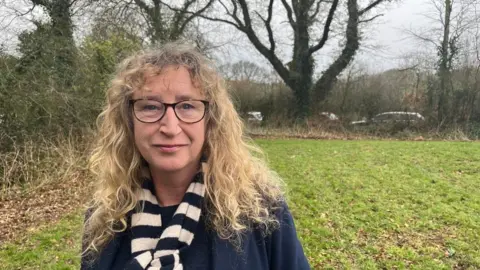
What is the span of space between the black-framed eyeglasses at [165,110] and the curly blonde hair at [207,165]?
0.18 ft

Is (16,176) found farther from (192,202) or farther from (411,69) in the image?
(411,69)

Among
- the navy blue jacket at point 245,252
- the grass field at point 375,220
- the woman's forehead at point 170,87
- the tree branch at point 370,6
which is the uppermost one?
the tree branch at point 370,6

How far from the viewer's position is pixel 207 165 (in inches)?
59.8

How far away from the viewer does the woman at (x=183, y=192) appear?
1395 mm

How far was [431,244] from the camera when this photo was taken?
473cm

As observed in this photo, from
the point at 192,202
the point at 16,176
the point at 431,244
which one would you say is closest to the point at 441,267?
the point at 431,244

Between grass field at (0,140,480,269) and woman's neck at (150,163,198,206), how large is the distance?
2.35 metres

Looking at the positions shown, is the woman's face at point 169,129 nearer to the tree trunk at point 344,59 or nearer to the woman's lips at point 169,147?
the woman's lips at point 169,147

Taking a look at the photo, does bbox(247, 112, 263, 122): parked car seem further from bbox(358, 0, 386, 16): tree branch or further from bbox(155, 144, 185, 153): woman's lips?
bbox(155, 144, 185, 153): woman's lips

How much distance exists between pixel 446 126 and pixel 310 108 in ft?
22.4

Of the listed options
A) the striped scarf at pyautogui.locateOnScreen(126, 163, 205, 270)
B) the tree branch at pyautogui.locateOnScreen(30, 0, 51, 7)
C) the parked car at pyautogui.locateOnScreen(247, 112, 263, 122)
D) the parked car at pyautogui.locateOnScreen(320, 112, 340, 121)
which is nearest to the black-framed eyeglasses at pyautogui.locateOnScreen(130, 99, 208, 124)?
the striped scarf at pyautogui.locateOnScreen(126, 163, 205, 270)

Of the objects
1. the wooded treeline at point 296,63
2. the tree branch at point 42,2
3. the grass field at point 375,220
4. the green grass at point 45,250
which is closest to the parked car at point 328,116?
the wooded treeline at point 296,63

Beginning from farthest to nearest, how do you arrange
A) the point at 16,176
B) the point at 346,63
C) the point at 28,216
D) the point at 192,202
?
the point at 346,63 < the point at 16,176 < the point at 28,216 < the point at 192,202

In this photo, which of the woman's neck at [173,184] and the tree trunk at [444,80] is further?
the tree trunk at [444,80]
